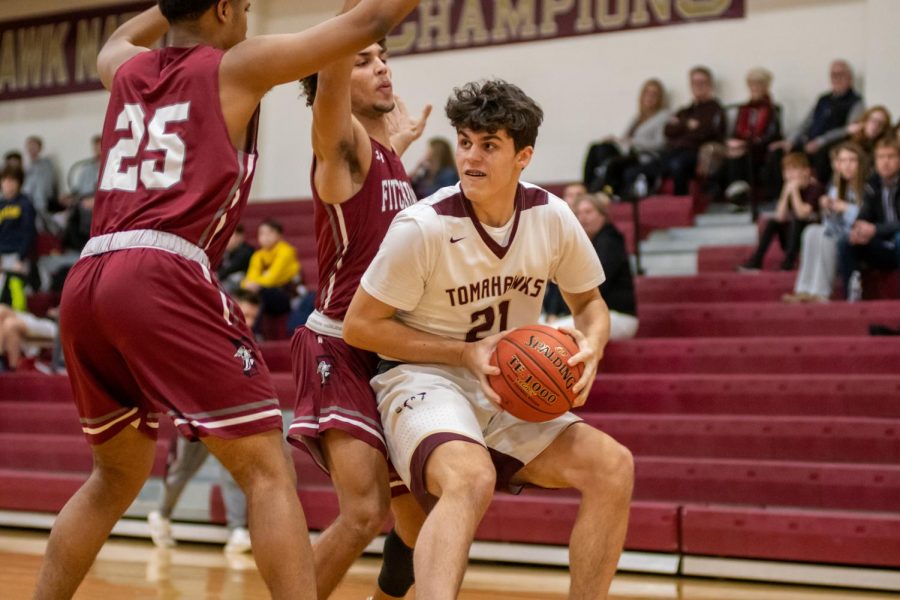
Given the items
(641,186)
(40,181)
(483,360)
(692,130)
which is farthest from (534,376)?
(40,181)

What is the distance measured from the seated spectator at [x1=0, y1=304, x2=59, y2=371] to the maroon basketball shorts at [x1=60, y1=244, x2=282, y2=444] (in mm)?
8461

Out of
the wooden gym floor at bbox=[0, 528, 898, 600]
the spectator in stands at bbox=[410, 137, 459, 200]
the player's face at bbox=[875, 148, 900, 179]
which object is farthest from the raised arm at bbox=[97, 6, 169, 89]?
the spectator in stands at bbox=[410, 137, 459, 200]

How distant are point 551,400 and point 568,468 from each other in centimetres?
26

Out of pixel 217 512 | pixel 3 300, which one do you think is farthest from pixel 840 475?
pixel 3 300

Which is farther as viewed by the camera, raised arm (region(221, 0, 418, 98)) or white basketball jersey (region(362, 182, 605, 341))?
white basketball jersey (region(362, 182, 605, 341))

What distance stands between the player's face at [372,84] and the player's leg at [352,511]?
133 cm

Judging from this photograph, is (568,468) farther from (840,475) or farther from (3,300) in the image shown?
(3,300)

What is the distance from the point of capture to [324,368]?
159 inches

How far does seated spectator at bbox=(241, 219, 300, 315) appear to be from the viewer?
10.9 meters

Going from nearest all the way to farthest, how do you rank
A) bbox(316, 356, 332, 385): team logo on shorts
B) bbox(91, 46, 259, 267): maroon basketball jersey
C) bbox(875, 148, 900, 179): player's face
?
1. bbox(91, 46, 259, 267): maroon basketball jersey
2. bbox(316, 356, 332, 385): team logo on shorts
3. bbox(875, 148, 900, 179): player's face

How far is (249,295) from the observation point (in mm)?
9531

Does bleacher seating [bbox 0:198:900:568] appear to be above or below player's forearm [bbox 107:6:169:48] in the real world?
below

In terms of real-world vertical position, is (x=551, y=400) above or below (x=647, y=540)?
above

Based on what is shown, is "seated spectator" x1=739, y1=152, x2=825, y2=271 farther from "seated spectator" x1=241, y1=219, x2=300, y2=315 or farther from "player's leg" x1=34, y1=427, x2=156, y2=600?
"player's leg" x1=34, y1=427, x2=156, y2=600
